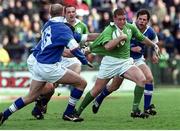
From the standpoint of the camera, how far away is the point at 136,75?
16.0 m

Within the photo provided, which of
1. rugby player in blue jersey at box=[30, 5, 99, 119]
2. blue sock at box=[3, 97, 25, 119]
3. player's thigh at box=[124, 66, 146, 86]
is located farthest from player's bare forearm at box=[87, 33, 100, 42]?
blue sock at box=[3, 97, 25, 119]

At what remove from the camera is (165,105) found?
2094 cm

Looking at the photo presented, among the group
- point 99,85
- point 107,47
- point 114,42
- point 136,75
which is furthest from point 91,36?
point 136,75

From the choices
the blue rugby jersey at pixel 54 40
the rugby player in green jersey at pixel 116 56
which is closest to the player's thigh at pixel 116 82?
the rugby player in green jersey at pixel 116 56

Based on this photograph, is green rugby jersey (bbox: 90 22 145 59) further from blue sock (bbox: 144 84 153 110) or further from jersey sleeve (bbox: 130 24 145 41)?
blue sock (bbox: 144 84 153 110)

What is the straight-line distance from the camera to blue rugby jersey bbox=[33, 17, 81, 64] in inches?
577

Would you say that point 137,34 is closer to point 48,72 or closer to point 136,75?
point 136,75

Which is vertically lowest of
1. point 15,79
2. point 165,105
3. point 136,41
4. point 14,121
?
point 15,79

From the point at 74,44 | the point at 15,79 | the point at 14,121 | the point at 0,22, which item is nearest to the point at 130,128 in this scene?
the point at 74,44

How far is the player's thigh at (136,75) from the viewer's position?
52.6ft

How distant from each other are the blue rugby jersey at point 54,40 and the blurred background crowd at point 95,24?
16.2m

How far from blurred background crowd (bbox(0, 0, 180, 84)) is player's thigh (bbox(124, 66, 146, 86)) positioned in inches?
597

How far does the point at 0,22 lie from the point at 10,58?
275cm

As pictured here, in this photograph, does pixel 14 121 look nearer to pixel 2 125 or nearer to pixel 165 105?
pixel 2 125
